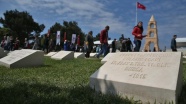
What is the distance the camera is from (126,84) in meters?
3.97

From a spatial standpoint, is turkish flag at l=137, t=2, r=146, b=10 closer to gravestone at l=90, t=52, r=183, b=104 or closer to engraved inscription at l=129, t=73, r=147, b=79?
gravestone at l=90, t=52, r=183, b=104

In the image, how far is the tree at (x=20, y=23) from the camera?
6206cm

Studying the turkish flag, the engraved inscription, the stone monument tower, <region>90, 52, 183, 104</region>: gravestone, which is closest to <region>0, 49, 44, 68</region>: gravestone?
<region>90, 52, 183, 104</region>: gravestone

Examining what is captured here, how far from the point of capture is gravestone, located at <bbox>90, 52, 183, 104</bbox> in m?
3.49

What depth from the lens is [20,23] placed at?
2457 inches

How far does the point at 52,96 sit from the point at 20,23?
202ft

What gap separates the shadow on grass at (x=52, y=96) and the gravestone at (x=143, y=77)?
0.20m

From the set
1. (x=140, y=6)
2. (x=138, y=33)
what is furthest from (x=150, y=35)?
(x=138, y=33)

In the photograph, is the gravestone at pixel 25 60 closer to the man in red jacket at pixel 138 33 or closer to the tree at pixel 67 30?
the man in red jacket at pixel 138 33

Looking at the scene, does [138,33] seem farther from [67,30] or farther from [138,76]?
[67,30]

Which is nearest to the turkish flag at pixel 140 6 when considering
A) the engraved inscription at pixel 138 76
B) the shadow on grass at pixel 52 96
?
the shadow on grass at pixel 52 96

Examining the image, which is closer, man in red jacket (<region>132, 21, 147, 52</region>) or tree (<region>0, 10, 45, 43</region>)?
man in red jacket (<region>132, 21, 147, 52</region>)

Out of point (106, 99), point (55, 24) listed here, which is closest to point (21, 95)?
point (106, 99)

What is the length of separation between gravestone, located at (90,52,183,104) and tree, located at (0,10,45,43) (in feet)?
192
